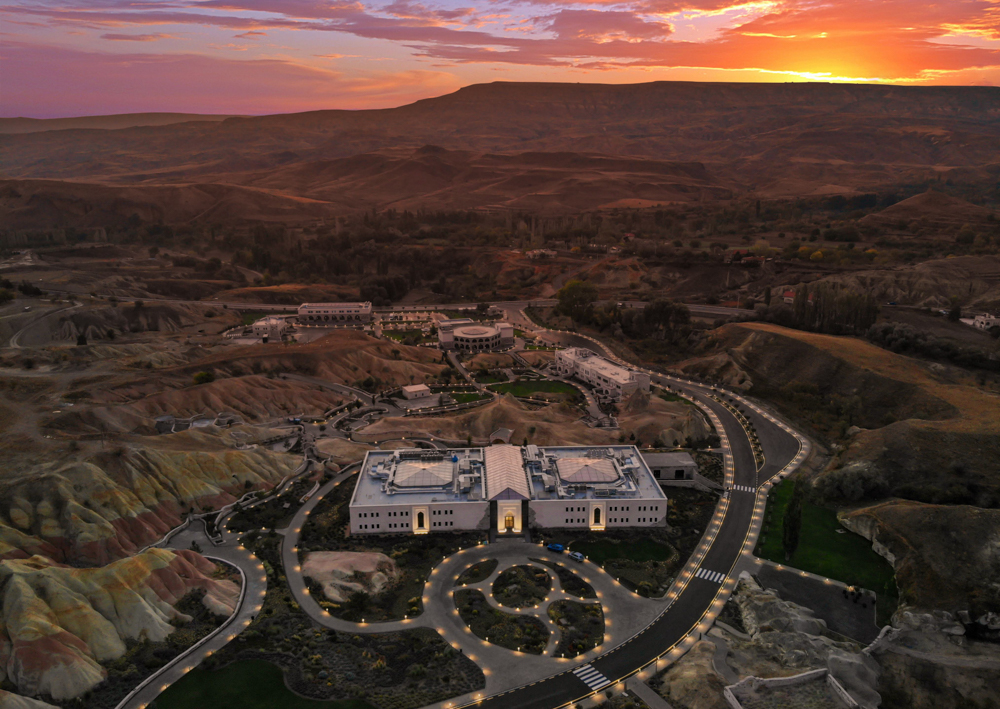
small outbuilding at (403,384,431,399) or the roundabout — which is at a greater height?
the roundabout

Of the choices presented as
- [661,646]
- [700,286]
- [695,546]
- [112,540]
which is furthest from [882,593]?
[700,286]

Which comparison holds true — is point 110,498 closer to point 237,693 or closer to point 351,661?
point 237,693

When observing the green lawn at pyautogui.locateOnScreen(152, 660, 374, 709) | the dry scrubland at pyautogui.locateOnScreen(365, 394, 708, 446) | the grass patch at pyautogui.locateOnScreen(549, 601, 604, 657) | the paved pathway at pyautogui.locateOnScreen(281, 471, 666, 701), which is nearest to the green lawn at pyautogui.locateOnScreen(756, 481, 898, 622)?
the paved pathway at pyautogui.locateOnScreen(281, 471, 666, 701)

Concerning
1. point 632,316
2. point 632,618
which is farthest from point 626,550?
point 632,316

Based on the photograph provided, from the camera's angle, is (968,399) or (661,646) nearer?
(661,646)

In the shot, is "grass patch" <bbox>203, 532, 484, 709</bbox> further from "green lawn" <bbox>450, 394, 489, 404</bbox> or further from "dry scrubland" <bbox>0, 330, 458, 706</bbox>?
"green lawn" <bbox>450, 394, 489, 404</bbox>

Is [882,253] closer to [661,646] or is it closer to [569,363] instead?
[569,363]
